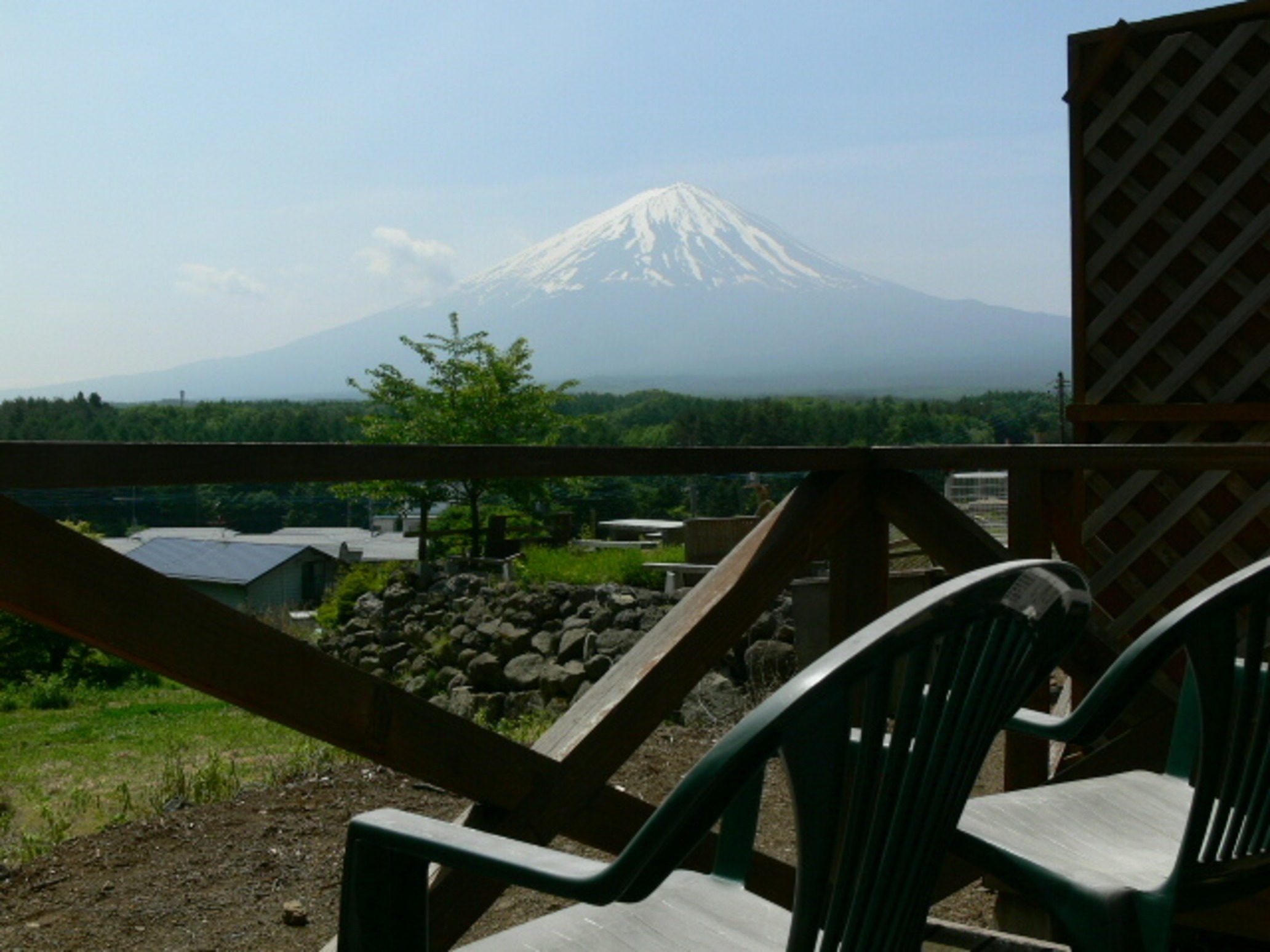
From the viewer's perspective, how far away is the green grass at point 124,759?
213 inches

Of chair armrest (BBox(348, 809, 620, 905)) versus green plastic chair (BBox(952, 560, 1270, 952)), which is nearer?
chair armrest (BBox(348, 809, 620, 905))

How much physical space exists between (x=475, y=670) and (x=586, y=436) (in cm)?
3832

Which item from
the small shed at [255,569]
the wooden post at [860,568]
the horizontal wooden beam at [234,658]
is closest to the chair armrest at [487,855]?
the horizontal wooden beam at [234,658]

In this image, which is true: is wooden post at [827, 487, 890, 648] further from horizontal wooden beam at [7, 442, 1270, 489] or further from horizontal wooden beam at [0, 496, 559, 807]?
horizontal wooden beam at [0, 496, 559, 807]

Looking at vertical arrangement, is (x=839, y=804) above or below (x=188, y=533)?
above

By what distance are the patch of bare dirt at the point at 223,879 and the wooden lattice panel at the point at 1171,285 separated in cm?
180

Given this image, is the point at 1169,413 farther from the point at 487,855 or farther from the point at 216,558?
the point at 216,558

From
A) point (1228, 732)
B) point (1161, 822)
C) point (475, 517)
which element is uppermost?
point (1228, 732)

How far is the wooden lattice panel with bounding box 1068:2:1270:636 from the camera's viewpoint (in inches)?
175

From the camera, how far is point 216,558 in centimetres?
3681

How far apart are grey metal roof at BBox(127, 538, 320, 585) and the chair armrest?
33.3 metres

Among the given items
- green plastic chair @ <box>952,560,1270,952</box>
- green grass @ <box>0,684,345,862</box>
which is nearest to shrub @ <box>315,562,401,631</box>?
green grass @ <box>0,684,345,862</box>

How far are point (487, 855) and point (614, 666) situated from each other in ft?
4.24

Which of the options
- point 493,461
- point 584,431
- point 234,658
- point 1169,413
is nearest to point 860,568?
point 493,461
